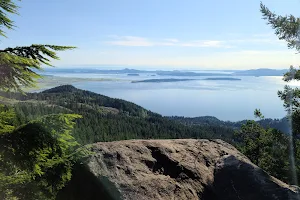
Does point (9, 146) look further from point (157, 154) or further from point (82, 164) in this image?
point (157, 154)

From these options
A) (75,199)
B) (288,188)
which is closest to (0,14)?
(75,199)

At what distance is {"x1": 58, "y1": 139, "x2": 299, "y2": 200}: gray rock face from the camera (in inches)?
460

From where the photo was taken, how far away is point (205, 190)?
1382 centimetres

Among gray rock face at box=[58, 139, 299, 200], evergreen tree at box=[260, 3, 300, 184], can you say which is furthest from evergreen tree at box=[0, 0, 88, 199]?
evergreen tree at box=[260, 3, 300, 184]

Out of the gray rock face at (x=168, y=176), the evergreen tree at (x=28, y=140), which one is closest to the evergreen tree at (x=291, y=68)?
the gray rock face at (x=168, y=176)

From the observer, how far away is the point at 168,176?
43.9ft

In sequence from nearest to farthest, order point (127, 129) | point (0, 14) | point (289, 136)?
point (0, 14)
point (289, 136)
point (127, 129)

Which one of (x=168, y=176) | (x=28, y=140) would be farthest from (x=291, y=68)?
(x=28, y=140)

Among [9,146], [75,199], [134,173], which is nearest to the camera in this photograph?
[9,146]

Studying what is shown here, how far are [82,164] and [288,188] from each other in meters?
10.0

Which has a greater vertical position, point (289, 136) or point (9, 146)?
point (9, 146)

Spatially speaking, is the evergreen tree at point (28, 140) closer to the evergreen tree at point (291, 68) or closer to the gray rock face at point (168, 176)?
the gray rock face at point (168, 176)

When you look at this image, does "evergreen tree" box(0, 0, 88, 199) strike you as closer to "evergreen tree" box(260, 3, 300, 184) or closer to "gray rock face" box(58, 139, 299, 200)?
"gray rock face" box(58, 139, 299, 200)

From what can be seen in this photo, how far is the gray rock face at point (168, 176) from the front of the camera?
38.3 ft
